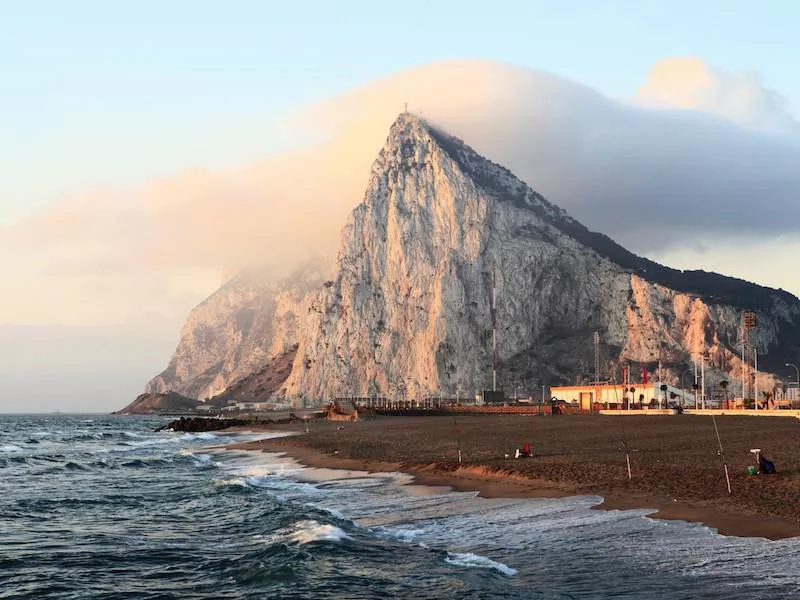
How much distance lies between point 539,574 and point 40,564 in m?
12.8

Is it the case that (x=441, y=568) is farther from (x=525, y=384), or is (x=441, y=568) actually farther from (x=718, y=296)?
(x=718, y=296)

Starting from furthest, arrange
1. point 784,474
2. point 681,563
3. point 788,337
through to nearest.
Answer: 1. point 788,337
2. point 784,474
3. point 681,563

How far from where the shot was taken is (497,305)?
18800 cm

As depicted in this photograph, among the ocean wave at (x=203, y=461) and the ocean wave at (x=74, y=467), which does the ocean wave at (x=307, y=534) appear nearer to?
the ocean wave at (x=203, y=461)

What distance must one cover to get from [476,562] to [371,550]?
3.31 metres

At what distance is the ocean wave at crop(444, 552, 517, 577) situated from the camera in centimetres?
1606

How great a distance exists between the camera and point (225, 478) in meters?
41.4

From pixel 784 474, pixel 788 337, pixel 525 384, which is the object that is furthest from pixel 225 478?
pixel 788 337

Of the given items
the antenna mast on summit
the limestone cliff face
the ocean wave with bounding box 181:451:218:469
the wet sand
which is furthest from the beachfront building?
the ocean wave with bounding box 181:451:218:469

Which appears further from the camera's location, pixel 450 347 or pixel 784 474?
pixel 450 347

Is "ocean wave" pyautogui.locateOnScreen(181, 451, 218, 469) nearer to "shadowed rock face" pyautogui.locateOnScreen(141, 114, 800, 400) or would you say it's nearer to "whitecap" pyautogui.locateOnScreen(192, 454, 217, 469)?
"whitecap" pyautogui.locateOnScreen(192, 454, 217, 469)

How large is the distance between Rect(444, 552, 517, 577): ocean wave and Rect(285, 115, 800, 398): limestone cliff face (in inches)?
6368

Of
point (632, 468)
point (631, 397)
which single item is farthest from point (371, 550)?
point (631, 397)

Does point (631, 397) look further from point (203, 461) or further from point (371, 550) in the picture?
point (371, 550)
